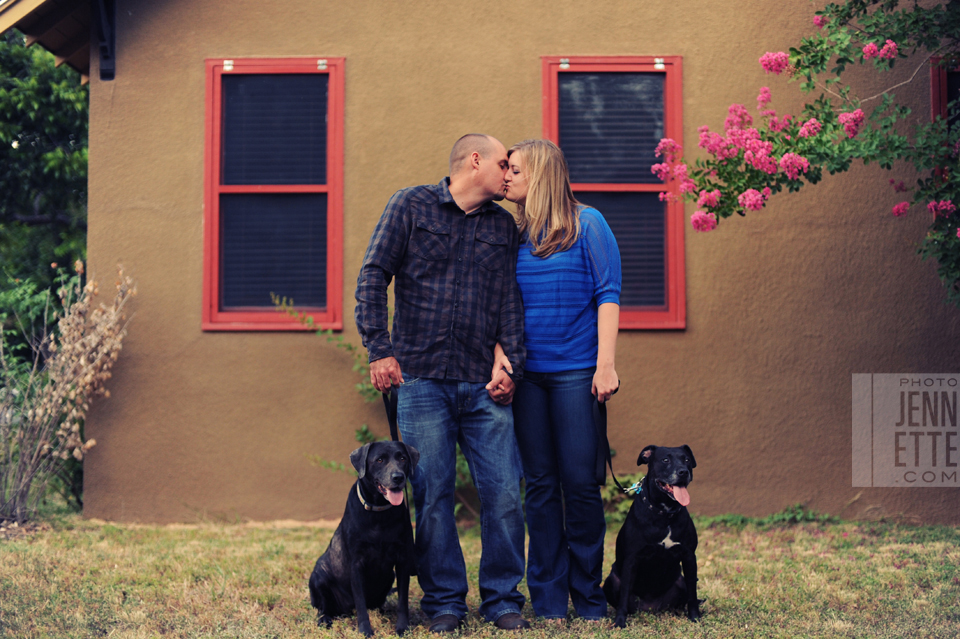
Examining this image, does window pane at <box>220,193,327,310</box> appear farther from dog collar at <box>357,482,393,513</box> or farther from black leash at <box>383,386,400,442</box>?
dog collar at <box>357,482,393,513</box>

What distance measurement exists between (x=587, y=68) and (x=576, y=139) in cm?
49

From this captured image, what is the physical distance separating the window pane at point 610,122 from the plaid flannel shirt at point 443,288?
95.3 inches

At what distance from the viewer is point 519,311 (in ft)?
11.6

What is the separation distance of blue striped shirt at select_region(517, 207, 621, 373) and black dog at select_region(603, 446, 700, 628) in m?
0.57

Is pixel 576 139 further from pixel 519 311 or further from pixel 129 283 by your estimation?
pixel 129 283

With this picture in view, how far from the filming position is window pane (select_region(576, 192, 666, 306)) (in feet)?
18.9

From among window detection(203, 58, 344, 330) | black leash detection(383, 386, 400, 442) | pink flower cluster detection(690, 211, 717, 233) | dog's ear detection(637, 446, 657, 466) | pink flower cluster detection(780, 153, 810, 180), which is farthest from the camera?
window detection(203, 58, 344, 330)

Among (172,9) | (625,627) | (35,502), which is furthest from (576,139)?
(35,502)

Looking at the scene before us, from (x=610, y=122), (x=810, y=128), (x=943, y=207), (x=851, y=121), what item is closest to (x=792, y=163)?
(x=810, y=128)

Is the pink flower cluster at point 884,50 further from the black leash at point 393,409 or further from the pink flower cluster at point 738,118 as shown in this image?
the black leash at point 393,409

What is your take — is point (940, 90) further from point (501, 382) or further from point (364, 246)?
point (501, 382)

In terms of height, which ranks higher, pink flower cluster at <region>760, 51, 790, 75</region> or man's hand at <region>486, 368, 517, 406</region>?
pink flower cluster at <region>760, 51, 790, 75</region>

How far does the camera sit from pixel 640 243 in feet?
18.9

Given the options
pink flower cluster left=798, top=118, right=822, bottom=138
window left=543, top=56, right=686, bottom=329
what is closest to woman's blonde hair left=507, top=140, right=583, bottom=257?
pink flower cluster left=798, top=118, right=822, bottom=138
